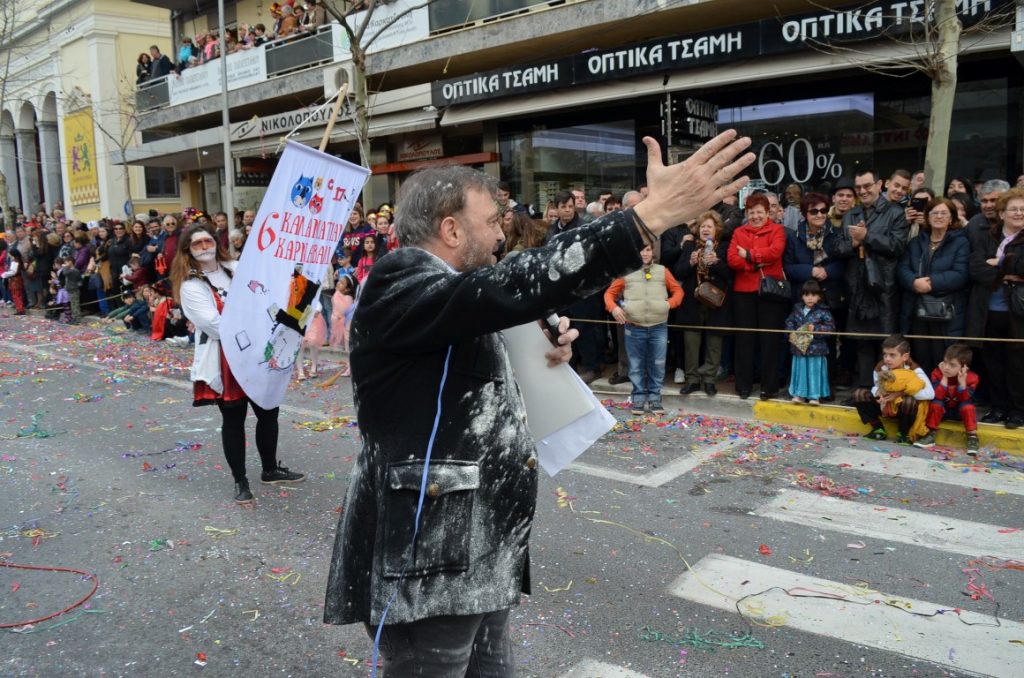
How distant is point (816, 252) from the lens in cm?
816

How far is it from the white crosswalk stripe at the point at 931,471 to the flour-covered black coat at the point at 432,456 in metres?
4.95

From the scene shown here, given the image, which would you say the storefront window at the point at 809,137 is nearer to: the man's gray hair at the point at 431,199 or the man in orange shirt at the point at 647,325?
the man in orange shirt at the point at 647,325

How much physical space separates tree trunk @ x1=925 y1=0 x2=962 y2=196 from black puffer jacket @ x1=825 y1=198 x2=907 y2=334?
867mm

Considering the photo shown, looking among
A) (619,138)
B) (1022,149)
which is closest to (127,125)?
(619,138)

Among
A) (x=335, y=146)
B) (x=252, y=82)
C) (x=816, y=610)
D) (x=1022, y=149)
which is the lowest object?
(x=816, y=610)

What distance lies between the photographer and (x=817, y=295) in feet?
26.2

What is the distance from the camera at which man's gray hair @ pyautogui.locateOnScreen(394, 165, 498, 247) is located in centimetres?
212

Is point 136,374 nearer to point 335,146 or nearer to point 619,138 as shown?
point 619,138

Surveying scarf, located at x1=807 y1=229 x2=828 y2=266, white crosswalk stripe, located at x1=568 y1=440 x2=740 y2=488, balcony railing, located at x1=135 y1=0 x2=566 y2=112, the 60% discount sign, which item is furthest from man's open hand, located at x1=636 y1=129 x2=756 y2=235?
the 60% discount sign

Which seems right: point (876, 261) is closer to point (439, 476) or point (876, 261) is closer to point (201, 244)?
point (201, 244)

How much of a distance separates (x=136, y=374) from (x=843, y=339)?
8.74 meters

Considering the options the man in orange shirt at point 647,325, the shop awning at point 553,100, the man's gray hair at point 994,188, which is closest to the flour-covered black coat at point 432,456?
the man in orange shirt at point 647,325

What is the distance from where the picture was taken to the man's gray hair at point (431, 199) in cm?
212

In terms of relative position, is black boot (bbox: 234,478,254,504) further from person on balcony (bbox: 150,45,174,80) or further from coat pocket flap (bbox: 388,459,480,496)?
person on balcony (bbox: 150,45,174,80)
